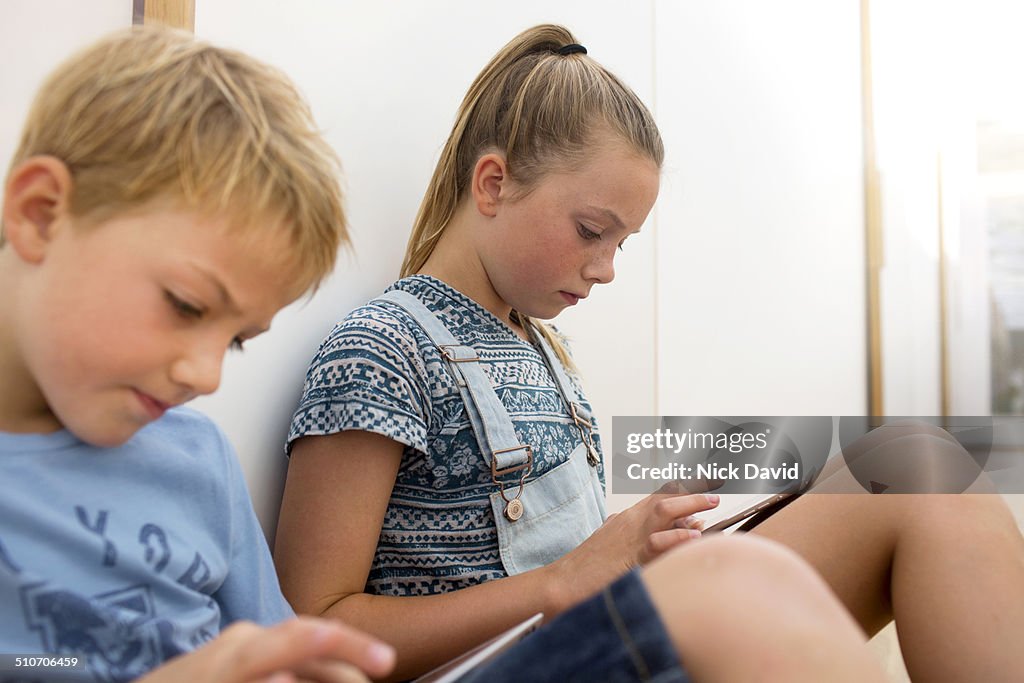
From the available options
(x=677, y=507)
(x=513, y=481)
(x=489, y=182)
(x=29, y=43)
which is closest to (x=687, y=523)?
(x=677, y=507)

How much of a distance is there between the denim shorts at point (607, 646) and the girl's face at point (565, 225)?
0.54 m

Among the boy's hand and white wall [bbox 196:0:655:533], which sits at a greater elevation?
white wall [bbox 196:0:655:533]

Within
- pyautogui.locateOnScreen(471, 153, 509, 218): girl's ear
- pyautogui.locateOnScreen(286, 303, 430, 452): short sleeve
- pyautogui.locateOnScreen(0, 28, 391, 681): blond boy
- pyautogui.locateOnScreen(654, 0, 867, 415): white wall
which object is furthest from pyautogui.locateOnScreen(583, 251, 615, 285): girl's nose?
pyautogui.locateOnScreen(654, 0, 867, 415): white wall

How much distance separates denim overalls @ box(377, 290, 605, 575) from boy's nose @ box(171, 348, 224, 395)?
36 cm

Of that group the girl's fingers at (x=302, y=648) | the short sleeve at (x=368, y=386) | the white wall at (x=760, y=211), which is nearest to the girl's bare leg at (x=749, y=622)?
the girl's fingers at (x=302, y=648)

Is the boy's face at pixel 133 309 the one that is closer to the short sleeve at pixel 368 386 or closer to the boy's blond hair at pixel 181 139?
the boy's blond hair at pixel 181 139

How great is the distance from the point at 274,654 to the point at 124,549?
192mm

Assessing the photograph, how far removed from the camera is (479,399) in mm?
864

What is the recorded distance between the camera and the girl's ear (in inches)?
38.0

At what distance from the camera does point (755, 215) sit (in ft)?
7.05

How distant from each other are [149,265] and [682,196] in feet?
4.77

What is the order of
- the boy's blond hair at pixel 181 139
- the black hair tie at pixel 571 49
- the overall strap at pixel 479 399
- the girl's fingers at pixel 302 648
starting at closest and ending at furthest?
the girl's fingers at pixel 302 648
the boy's blond hair at pixel 181 139
the overall strap at pixel 479 399
the black hair tie at pixel 571 49

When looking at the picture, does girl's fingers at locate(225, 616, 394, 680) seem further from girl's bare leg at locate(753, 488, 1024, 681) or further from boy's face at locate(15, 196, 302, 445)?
girl's bare leg at locate(753, 488, 1024, 681)

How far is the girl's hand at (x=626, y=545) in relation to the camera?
78 centimetres
